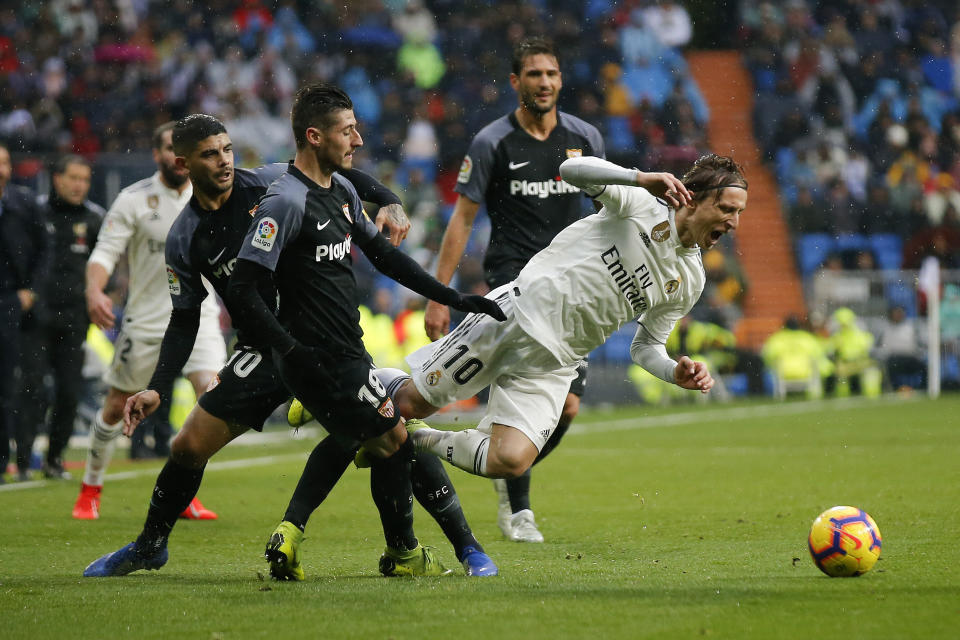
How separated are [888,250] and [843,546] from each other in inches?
716

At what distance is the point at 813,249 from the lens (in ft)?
76.4

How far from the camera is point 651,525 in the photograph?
7555 millimetres

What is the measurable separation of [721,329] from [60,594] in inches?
650

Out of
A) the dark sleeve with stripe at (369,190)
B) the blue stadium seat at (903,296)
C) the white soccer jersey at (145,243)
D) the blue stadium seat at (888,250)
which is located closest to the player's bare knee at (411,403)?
the dark sleeve with stripe at (369,190)

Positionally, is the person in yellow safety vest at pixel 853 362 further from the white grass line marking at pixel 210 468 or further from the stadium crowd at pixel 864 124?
the white grass line marking at pixel 210 468

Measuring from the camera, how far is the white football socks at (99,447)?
8109mm

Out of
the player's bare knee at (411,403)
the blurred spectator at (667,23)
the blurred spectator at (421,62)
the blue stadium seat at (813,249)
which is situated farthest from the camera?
the blurred spectator at (667,23)

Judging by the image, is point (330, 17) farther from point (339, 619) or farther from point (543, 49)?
point (339, 619)

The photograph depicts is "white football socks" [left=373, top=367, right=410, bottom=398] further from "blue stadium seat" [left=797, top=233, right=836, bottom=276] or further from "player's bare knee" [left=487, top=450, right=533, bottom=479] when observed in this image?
"blue stadium seat" [left=797, top=233, right=836, bottom=276]

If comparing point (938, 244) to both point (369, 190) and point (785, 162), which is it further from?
point (369, 190)

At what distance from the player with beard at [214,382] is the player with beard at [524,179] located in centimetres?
154

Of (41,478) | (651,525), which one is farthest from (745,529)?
(41,478)

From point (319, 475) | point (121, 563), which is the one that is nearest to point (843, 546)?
point (319, 475)

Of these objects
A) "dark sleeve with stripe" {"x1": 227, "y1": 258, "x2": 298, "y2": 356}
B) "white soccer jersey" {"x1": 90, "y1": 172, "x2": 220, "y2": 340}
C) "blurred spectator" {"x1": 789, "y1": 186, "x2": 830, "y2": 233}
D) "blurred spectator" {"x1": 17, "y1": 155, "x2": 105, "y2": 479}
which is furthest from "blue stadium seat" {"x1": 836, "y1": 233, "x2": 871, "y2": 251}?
"dark sleeve with stripe" {"x1": 227, "y1": 258, "x2": 298, "y2": 356}
